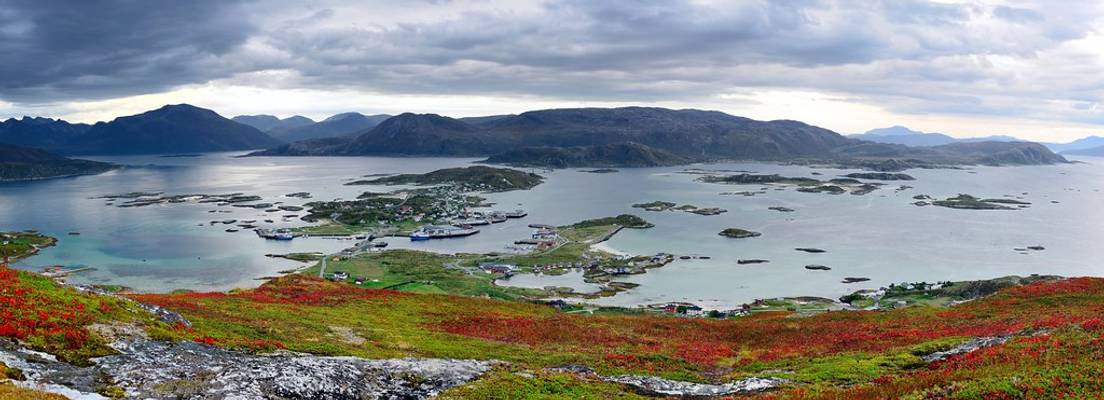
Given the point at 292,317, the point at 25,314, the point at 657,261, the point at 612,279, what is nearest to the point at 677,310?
the point at 612,279

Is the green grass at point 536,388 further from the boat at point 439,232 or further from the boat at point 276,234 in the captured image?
the boat at point 276,234

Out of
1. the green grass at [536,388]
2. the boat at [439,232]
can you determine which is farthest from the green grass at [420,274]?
the green grass at [536,388]

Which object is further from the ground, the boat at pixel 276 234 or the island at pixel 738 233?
the island at pixel 738 233

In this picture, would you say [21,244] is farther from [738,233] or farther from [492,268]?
[738,233]

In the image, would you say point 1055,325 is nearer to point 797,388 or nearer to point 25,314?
point 797,388

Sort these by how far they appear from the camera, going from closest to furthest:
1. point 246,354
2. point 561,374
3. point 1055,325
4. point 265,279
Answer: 1. point 246,354
2. point 561,374
3. point 1055,325
4. point 265,279

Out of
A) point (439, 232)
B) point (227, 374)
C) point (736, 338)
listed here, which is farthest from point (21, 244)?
point (736, 338)
